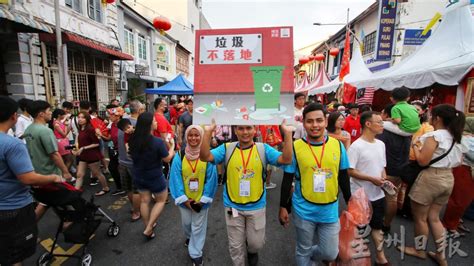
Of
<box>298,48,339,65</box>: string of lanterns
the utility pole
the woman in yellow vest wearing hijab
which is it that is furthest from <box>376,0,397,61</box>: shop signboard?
the utility pole

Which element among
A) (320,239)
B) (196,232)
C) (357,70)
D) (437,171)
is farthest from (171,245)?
(357,70)

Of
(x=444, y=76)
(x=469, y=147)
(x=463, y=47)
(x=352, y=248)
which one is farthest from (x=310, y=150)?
(x=463, y=47)

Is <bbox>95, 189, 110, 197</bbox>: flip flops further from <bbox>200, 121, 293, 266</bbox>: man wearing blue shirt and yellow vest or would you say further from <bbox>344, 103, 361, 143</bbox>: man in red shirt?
<bbox>344, 103, 361, 143</bbox>: man in red shirt

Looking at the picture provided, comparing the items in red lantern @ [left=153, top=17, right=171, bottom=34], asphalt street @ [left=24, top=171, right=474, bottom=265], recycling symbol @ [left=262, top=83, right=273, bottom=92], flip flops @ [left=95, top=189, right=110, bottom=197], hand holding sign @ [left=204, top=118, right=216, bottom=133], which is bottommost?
asphalt street @ [left=24, top=171, right=474, bottom=265]

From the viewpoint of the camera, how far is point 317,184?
2.21m

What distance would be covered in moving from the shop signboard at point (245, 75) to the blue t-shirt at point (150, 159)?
1463mm

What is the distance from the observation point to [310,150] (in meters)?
2.25

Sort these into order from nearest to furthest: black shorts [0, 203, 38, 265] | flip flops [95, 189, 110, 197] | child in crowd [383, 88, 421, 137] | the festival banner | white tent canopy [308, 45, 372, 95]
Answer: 1. black shorts [0, 203, 38, 265]
2. child in crowd [383, 88, 421, 137]
3. flip flops [95, 189, 110, 197]
4. white tent canopy [308, 45, 372, 95]
5. the festival banner

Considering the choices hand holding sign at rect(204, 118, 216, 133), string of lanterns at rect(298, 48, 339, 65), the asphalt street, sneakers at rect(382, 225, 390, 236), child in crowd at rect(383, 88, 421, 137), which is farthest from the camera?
string of lanterns at rect(298, 48, 339, 65)

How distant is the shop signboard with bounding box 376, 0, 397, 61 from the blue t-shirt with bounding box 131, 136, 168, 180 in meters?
12.8

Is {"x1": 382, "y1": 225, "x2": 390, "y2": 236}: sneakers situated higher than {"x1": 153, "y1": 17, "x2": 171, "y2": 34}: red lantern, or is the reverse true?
{"x1": 153, "y1": 17, "x2": 171, "y2": 34}: red lantern

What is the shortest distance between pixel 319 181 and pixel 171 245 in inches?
84.7

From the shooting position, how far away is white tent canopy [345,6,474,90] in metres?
5.14

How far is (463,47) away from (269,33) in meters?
6.33
